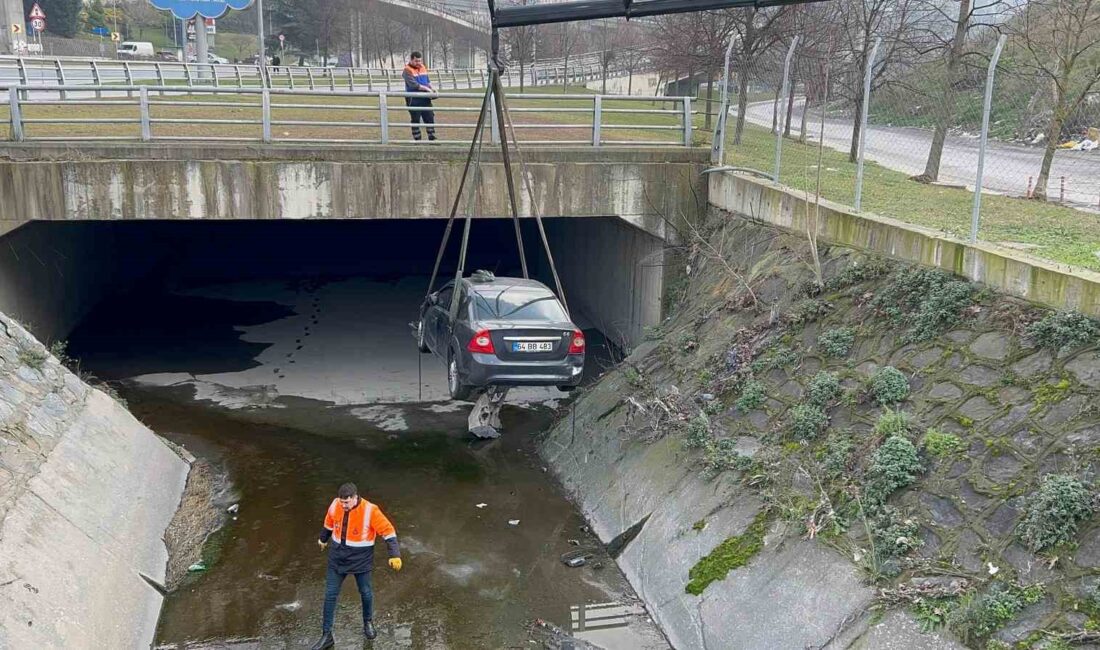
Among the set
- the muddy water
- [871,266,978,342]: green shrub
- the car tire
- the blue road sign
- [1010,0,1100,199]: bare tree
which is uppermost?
the blue road sign

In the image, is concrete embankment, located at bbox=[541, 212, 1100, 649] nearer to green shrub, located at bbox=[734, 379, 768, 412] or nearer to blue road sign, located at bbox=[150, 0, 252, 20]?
green shrub, located at bbox=[734, 379, 768, 412]

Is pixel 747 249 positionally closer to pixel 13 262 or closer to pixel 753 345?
pixel 753 345

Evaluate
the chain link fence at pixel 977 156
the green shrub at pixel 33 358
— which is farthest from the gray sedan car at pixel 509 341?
the green shrub at pixel 33 358

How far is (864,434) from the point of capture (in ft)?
27.7

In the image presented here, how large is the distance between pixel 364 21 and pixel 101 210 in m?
40.6

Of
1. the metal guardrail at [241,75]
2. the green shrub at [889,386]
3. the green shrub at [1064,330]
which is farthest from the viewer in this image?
the metal guardrail at [241,75]

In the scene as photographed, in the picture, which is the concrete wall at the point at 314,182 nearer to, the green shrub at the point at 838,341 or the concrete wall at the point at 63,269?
the concrete wall at the point at 63,269

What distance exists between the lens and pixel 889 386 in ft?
28.1

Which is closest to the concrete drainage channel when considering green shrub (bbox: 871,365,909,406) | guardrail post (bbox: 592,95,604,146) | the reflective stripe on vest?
the reflective stripe on vest

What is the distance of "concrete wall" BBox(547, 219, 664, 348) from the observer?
15914mm

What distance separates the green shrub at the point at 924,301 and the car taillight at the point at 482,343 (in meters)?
4.35

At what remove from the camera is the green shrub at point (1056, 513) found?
624cm

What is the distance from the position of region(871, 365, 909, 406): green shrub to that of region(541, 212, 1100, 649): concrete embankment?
1.0 inches

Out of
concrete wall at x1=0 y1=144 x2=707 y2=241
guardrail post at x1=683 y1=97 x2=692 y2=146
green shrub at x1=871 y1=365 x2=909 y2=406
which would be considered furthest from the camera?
guardrail post at x1=683 y1=97 x2=692 y2=146
